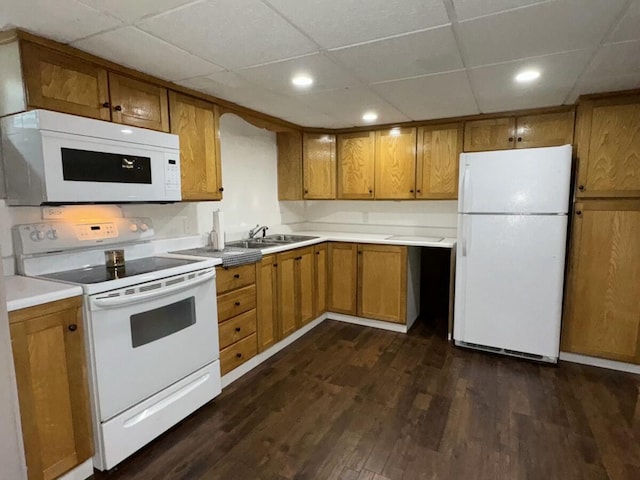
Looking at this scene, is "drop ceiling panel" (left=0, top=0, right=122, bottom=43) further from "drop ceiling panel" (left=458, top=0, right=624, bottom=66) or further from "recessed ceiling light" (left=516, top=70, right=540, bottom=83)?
"recessed ceiling light" (left=516, top=70, right=540, bottom=83)

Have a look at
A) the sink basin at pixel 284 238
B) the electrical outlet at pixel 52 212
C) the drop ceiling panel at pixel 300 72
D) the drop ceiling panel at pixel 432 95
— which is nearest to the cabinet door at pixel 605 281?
the drop ceiling panel at pixel 432 95

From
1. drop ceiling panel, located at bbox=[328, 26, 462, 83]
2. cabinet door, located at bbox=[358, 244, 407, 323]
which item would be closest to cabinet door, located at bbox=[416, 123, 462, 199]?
cabinet door, located at bbox=[358, 244, 407, 323]

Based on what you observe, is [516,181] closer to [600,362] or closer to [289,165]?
[600,362]

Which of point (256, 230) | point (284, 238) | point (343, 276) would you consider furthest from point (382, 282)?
point (256, 230)

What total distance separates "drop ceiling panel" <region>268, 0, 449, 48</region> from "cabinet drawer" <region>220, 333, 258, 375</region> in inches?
80.4

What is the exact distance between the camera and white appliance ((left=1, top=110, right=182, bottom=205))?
1.69 metres

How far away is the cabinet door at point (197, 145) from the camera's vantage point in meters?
2.42

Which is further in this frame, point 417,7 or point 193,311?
point 193,311

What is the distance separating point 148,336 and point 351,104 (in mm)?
2237

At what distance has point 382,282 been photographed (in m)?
3.52

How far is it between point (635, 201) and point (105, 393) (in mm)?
3563

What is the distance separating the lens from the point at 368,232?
423 centimetres

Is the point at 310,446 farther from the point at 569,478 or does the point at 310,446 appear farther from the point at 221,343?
the point at 569,478

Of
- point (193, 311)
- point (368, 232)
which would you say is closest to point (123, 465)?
point (193, 311)
